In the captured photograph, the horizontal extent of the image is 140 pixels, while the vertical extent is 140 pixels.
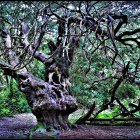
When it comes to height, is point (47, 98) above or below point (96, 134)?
above

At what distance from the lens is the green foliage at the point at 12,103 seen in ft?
42.3

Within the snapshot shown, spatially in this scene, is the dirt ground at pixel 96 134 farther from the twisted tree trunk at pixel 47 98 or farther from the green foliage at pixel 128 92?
the green foliage at pixel 128 92

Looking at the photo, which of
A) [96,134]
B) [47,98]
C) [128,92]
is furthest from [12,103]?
[96,134]

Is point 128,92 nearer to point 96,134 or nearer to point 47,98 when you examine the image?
point 96,134

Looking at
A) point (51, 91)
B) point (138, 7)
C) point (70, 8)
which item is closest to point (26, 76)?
point (51, 91)

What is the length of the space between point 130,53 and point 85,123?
249 cm

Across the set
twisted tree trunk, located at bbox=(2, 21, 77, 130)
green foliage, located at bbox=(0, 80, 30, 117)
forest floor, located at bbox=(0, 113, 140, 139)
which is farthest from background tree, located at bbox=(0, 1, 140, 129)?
green foliage, located at bbox=(0, 80, 30, 117)

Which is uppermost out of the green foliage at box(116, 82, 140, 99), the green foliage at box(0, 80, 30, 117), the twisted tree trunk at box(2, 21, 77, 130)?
the twisted tree trunk at box(2, 21, 77, 130)

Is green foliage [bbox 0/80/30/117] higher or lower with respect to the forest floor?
lower

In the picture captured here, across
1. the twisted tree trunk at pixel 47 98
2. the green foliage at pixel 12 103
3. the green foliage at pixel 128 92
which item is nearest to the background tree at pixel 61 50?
the twisted tree trunk at pixel 47 98

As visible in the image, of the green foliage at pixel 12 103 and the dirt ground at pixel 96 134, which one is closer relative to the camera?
the dirt ground at pixel 96 134

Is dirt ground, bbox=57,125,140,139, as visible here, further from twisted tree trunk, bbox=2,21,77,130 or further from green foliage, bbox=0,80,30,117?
green foliage, bbox=0,80,30,117

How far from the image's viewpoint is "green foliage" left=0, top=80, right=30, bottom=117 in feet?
42.3

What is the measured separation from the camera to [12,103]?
1368 centimetres
